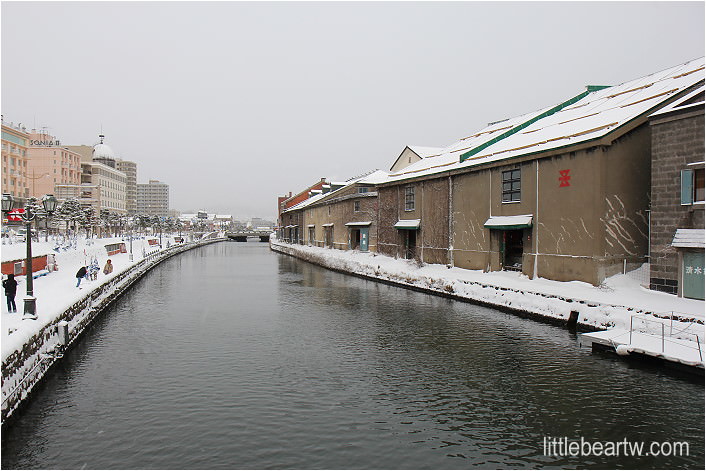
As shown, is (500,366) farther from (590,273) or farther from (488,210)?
(488,210)

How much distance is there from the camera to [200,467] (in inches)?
372

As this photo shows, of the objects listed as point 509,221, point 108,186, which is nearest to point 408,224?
point 509,221

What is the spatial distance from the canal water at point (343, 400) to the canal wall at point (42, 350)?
46 centimetres

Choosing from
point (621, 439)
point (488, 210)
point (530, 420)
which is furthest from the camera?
point (488, 210)

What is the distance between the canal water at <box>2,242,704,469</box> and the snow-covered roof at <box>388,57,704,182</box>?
456 inches

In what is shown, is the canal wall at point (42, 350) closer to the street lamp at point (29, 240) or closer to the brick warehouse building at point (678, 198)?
the street lamp at point (29, 240)

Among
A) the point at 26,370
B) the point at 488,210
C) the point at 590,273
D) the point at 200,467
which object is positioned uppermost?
the point at 488,210

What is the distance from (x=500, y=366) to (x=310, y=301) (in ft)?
52.5

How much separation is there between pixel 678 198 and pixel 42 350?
24.3 m

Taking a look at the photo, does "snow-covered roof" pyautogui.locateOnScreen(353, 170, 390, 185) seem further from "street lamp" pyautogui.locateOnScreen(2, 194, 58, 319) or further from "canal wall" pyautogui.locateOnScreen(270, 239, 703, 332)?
"street lamp" pyautogui.locateOnScreen(2, 194, 58, 319)

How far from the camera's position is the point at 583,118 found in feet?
98.7

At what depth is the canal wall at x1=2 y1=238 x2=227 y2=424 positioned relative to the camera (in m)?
11.5

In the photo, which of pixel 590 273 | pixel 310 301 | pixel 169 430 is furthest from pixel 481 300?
pixel 169 430

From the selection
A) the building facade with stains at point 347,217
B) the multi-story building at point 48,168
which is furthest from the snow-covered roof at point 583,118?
the multi-story building at point 48,168
